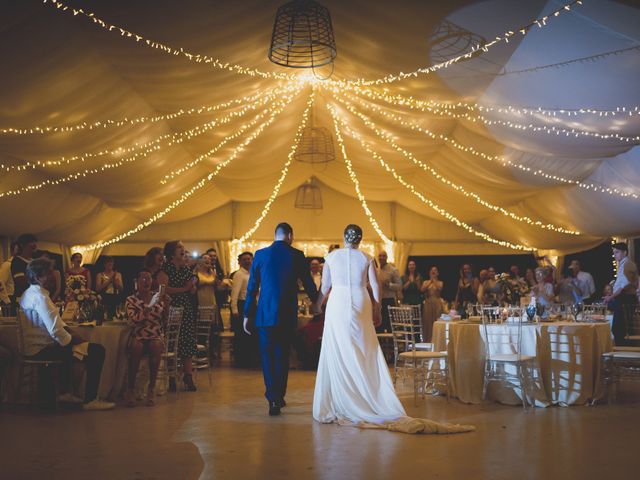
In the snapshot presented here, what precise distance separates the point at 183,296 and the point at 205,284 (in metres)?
2.14

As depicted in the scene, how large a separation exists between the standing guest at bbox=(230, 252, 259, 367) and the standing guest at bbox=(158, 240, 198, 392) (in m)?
2.29

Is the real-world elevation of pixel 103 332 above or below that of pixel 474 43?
below

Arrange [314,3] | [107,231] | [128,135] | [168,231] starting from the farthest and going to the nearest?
[168,231] < [107,231] < [128,135] < [314,3]

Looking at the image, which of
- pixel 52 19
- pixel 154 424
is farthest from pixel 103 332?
pixel 52 19

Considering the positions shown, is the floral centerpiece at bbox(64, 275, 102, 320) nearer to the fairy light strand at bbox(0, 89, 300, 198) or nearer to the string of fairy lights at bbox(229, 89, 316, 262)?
the fairy light strand at bbox(0, 89, 300, 198)

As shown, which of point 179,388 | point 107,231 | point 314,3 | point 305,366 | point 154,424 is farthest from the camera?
point 107,231

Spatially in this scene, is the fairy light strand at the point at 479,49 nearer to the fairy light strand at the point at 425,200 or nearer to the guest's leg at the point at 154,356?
the fairy light strand at the point at 425,200

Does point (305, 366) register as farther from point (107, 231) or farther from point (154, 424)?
point (107, 231)

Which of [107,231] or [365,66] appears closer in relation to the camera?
[365,66]

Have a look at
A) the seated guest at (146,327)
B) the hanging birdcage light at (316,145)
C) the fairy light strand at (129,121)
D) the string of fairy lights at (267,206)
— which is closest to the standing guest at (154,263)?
the seated guest at (146,327)

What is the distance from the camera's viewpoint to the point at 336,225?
1739 cm

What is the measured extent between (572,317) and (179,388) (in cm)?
398

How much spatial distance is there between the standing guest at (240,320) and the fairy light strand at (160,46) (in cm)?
287

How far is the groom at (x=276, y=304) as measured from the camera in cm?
593
